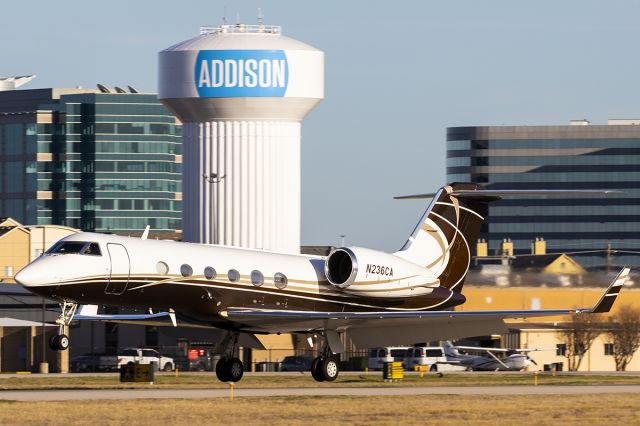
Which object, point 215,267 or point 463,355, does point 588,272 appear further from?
point 215,267

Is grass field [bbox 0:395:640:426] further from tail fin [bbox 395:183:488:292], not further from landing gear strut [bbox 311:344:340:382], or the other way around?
tail fin [bbox 395:183:488:292]

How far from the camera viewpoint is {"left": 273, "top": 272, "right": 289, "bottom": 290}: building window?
169 feet

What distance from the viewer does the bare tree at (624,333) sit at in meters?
89.9

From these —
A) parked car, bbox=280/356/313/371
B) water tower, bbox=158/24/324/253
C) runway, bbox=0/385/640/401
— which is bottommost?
parked car, bbox=280/356/313/371

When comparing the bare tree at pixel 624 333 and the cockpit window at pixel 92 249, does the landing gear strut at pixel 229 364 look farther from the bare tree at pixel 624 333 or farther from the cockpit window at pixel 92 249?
the bare tree at pixel 624 333

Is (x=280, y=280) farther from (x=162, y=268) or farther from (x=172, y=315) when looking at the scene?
(x=162, y=268)

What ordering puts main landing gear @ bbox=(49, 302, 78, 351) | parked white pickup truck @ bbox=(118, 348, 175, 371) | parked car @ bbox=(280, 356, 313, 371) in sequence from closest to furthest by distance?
1. main landing gear @ bbox=(49, 302, 78, 351)
2. parked car @ bbox=(280, 356, 313, 371)
3. parked white pickup truck @ bbox=(118, 348, 175, 371)

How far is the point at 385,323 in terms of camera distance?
5162 cm

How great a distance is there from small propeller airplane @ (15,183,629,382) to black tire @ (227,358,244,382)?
4cm

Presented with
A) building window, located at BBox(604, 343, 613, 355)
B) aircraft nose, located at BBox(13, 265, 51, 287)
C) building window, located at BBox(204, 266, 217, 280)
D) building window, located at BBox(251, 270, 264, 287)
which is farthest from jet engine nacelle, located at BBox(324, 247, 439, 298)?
building window, located at BBox(604, 343, 613, 355)

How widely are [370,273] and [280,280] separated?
321 centimetres

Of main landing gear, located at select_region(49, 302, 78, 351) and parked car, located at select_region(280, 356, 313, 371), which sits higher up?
main landing gear, located at select_region(49, 302, 78, 351)

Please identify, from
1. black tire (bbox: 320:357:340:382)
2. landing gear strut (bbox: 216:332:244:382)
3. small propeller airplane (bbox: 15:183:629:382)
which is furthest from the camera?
black tire (bbox: 320:357:340:382)

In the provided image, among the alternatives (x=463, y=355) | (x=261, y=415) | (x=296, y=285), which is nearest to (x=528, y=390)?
(x=296, y=285)
